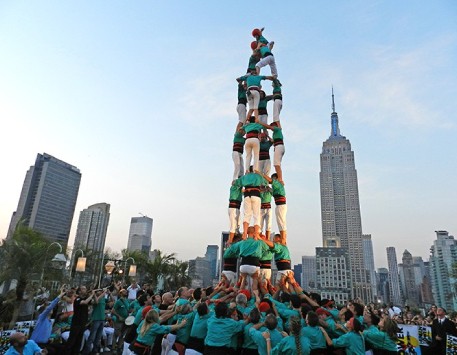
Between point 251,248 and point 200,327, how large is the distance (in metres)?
5.05

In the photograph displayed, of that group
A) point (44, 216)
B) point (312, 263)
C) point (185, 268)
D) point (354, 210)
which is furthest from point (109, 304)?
point (312, 263)

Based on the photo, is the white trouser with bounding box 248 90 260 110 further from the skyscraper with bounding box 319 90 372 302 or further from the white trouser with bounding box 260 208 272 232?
the skyscraper with bounding box 319 90 372 302

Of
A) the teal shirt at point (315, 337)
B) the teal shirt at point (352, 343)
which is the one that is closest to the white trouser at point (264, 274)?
the teal shirt at point (315, 337)

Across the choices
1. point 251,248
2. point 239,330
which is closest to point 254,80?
point 251,248

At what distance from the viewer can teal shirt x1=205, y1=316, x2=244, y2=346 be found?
5238 millimetres

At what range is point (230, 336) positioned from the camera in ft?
17.3

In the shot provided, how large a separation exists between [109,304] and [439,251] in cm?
12940

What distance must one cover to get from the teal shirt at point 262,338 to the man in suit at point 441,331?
20.9 feet

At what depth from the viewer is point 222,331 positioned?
5254 mm

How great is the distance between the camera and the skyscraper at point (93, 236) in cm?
3472

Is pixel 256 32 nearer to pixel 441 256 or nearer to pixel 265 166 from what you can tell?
pixel 265 166

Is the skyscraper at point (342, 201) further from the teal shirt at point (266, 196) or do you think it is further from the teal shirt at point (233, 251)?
the teal shirt at point (233, 251)

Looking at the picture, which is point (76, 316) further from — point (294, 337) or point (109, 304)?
point (294, 337)

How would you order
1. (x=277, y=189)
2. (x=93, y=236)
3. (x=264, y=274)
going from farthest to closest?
(x=93, y=236), (x=277, y=189), (x=264, y=274)
